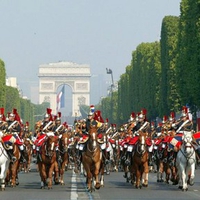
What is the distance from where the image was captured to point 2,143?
107ft

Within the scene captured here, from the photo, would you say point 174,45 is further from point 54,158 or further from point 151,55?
point 54,158

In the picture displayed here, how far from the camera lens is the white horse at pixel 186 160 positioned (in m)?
30.9

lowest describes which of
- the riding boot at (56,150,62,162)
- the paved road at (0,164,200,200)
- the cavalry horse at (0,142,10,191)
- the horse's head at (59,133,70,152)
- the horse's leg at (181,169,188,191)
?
the paved road at (0,164,200,200)

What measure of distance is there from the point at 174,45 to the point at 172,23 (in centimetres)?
541

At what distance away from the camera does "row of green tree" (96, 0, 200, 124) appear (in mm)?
68375

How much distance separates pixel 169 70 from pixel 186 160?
57.6 meters

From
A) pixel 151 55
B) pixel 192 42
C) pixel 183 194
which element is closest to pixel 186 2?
pixel 192 42

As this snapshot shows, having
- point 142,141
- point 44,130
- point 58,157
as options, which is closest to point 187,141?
point 142,141

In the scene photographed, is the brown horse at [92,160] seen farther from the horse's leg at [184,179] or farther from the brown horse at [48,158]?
the horse's leg at [184,179]

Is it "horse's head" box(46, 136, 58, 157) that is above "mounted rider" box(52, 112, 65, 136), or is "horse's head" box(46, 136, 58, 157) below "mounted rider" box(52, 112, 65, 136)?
below

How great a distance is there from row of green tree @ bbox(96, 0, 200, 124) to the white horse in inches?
1376

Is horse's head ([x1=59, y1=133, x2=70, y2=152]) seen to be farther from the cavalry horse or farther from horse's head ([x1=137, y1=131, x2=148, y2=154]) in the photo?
horse's head ([x1=137, y1=131, x2=148, y2=154])

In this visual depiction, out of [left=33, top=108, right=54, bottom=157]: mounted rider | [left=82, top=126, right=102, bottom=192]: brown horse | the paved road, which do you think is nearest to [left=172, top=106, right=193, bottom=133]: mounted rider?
the paved road

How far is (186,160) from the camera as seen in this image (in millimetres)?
31328
